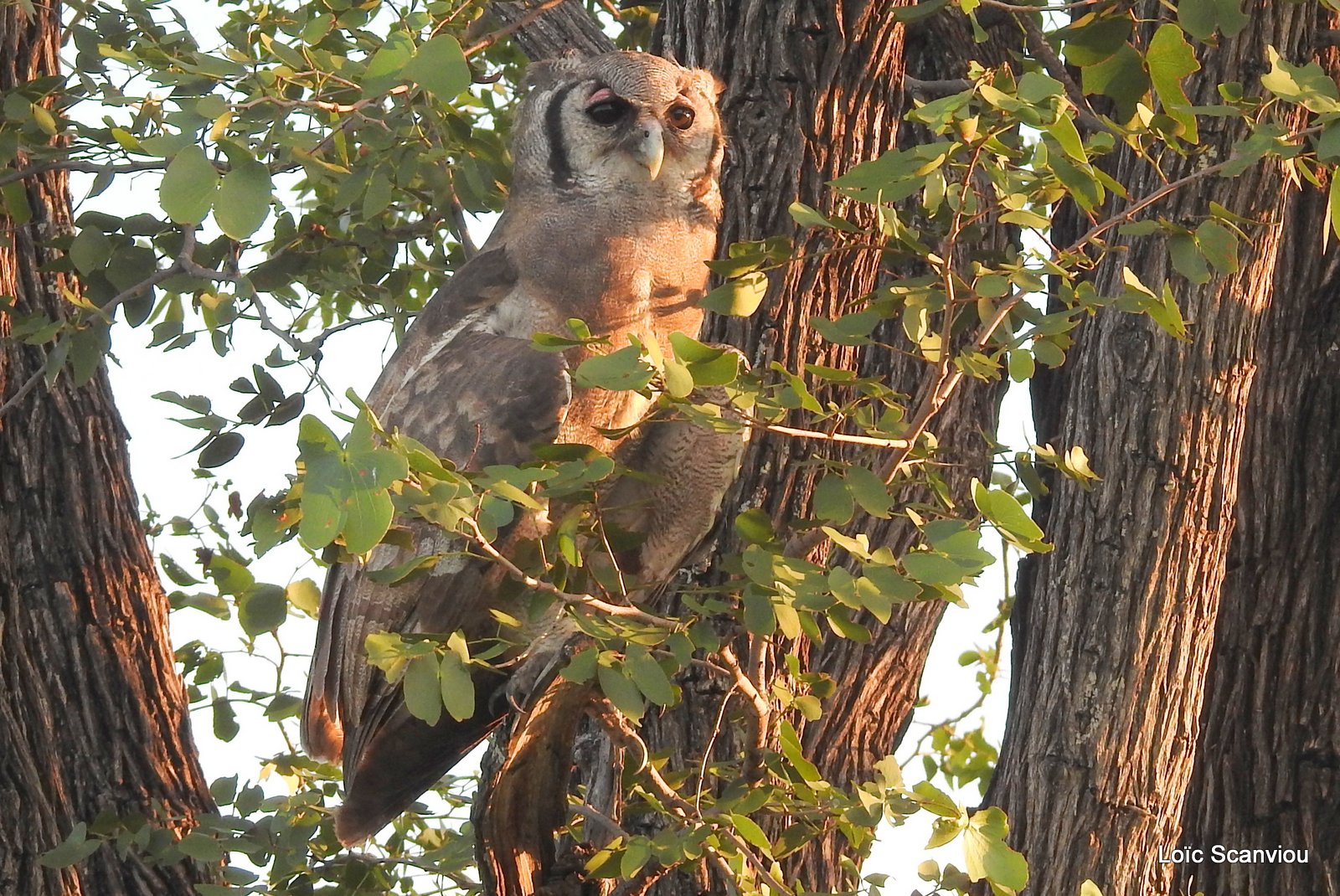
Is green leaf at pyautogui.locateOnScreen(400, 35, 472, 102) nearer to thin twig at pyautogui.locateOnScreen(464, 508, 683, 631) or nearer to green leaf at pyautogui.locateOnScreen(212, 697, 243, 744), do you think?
thin twig at pyautogui.locateOnScreen(464, 508, 683, 631)

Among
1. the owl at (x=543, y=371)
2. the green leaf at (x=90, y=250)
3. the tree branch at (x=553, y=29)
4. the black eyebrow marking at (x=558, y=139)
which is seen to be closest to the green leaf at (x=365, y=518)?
the owl at (x=543, y=371)

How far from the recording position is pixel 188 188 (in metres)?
1.60

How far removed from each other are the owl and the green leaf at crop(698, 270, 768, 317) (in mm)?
761

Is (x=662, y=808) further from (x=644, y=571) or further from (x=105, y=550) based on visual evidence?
(x=105, y=550)

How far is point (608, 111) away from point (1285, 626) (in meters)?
2.18

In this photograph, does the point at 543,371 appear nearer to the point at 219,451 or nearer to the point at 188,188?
the point at 219,451

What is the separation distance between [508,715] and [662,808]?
Answer: 2.17 feet

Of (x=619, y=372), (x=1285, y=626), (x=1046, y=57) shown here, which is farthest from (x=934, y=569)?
(x=1285, y=626)

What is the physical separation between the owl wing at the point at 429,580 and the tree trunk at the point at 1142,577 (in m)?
1.21

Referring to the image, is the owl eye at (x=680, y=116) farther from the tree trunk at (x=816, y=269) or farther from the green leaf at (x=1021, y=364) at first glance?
the green leaf at (x=1021, y=364)

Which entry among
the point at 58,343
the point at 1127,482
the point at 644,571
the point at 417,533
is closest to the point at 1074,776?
the point at 1127,482

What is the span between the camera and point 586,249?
10.4 ft

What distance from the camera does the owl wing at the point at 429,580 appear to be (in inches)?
115

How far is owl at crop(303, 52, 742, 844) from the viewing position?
2.98 m
